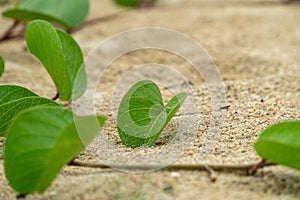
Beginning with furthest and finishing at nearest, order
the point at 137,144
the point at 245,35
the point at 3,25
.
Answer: the point at 3,25
the point at 245,35
the point at 137,144

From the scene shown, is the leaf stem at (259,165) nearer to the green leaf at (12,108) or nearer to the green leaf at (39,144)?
the green leaf at (39,144)

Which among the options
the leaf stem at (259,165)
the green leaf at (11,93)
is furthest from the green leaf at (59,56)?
the leaf stem at (259,165)

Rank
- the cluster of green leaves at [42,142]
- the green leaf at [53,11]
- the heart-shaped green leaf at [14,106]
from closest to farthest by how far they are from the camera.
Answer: the cluster of green leaves at [42,142], the heart-shaped green leaf at [14,106], the green leaf at [53,11]

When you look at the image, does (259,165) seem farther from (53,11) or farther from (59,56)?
(53,11)

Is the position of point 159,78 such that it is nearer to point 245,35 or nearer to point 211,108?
point 211,108

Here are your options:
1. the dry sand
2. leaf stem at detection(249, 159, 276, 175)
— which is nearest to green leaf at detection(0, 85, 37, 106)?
the dry sand

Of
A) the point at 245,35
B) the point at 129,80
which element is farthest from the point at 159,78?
the point at 245,35

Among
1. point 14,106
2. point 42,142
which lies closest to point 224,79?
point 14,106
